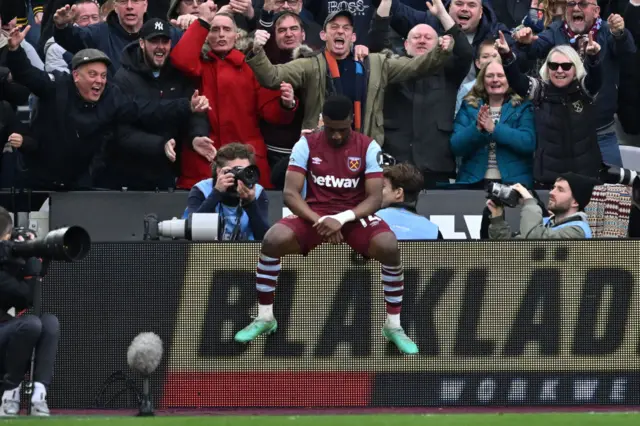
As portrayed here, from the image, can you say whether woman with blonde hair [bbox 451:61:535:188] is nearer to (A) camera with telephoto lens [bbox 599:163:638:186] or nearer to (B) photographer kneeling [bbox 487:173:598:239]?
(A) camera with telephoto lens [bbox 599:163:638:186]

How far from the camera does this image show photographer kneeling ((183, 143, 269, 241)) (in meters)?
10.5

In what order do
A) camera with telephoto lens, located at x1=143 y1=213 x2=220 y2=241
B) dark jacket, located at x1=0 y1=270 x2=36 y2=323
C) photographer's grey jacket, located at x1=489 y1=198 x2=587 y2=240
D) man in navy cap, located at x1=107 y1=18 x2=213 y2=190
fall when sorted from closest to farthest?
dark jacket, located at x1=0 y1=270 x2=36 y2=323, camera with telephoto lens, located at x1=143 y1=213 x2=220 y2=241, photographer's grey jacket, located at x1=489 y1=198 x2=587 y2=240, man in navy cap, located at x1=107 y1=18 x2=213 y2=190

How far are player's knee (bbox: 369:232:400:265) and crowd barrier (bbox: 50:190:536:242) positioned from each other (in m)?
2.62

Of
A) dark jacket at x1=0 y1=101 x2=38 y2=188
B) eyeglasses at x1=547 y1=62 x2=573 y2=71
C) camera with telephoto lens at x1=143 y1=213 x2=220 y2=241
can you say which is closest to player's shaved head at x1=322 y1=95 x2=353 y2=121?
camera with telephoto lens at x1=143 y1=213 x2=220 y2=241

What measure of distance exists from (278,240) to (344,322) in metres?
0.88

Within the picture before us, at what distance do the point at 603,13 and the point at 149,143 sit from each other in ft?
18.9

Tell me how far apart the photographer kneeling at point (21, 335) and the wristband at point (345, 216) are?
1.96 m

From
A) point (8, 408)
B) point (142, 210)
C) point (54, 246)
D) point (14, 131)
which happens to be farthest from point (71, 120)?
point (54, 246)

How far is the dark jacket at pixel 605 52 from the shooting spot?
13266mm

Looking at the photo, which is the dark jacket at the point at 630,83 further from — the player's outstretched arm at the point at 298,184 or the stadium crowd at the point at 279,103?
the player's outstretched arm at the point at 298,184

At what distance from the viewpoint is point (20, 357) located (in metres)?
9.34

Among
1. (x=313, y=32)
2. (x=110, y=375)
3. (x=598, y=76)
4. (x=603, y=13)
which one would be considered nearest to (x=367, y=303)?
(x=110, y=375)

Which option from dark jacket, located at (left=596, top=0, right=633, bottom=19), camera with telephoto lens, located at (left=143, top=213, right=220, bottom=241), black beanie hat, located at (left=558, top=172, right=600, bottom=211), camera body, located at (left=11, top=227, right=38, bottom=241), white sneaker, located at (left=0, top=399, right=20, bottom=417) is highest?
dark jacket, located at (left=596, top=0, right=633, bottom=19)

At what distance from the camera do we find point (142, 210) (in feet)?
40.3
